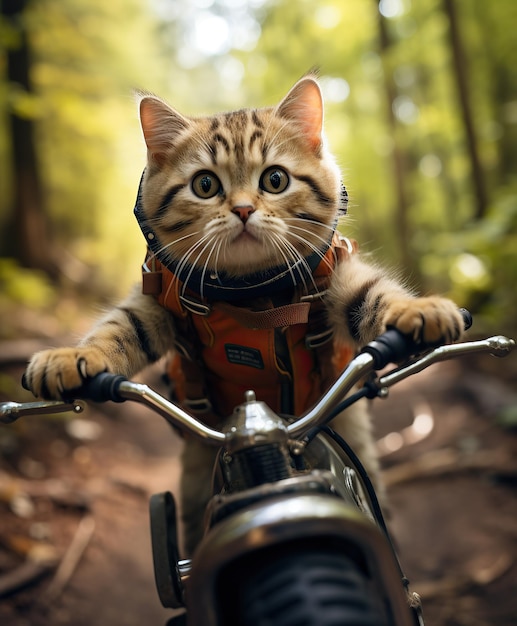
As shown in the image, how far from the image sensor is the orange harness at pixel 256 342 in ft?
4.50

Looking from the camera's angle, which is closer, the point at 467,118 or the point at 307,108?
the point at 307,108

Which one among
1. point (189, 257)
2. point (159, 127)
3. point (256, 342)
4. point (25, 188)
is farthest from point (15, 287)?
point (256, 342)

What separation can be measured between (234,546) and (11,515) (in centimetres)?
242

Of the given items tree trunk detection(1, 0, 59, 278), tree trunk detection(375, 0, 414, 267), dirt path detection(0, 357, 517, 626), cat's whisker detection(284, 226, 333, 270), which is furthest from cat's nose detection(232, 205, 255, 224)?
tree trunk detection(375, 0, 414, 267)

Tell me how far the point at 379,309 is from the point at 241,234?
0.37 m

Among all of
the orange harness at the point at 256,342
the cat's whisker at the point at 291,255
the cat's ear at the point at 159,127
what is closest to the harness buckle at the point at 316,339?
the orange harness at the point at 256,342

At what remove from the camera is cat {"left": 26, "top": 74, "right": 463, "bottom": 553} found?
1303mm

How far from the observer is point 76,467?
357cm

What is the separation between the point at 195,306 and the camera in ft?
4.46

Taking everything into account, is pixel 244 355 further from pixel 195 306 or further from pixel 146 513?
pixel 146 513

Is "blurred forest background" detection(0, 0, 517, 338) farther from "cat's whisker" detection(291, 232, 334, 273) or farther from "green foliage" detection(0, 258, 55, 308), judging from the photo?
"cat's whisker" detection(291, 232, 334, 273)

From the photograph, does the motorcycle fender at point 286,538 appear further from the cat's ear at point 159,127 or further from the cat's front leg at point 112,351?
the cat's ear at point 159,127

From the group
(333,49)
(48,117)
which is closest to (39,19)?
(48,117)

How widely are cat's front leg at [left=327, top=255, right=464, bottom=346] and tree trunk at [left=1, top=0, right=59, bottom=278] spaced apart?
5.89 metres
